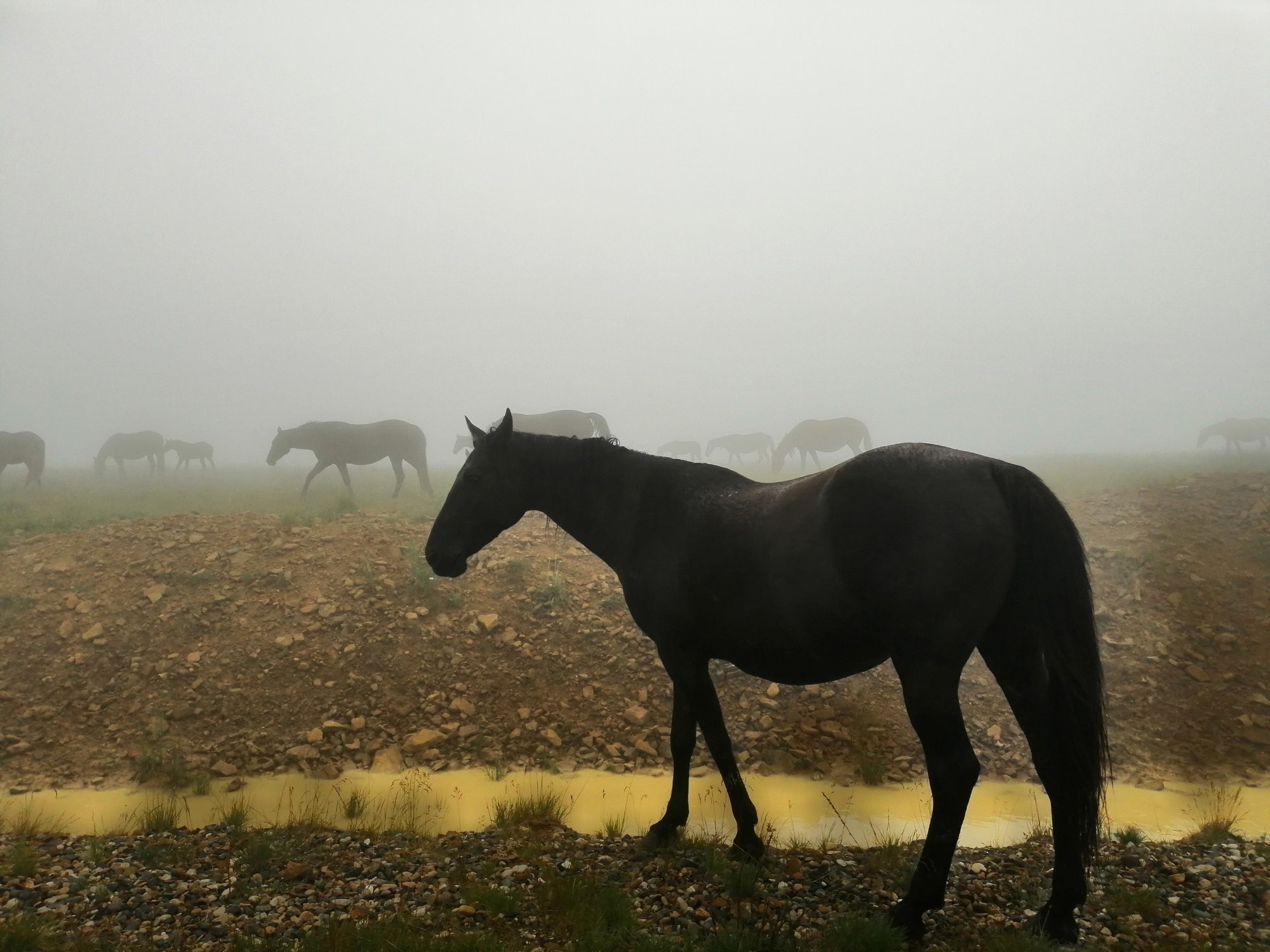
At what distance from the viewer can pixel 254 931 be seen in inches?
122

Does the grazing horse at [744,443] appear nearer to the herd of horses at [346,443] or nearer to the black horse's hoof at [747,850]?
the herd of horses at [346,443]

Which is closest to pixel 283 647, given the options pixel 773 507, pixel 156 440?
pixel 773 507

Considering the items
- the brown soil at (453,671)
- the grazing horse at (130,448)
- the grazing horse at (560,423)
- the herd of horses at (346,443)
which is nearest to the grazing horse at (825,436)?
the herd of horses at (346,443)

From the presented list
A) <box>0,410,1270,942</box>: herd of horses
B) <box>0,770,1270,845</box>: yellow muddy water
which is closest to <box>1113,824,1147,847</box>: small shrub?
<box>0,770,1270,845</box>: yellow muddy water

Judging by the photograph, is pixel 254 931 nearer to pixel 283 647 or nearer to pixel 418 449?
pixel 283 647

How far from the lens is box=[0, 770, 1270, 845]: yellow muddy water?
4.55m

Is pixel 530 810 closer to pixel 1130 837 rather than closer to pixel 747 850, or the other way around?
pixel 747 850

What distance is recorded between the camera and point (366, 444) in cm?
1245

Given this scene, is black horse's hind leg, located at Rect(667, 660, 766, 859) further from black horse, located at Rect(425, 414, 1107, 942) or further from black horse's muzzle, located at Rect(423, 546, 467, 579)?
black horse's muzzle, located at Rect(423, 546, 467, 579)

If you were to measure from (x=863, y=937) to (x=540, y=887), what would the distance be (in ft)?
5.83

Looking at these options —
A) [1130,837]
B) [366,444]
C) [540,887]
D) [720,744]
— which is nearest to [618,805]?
[540,887]

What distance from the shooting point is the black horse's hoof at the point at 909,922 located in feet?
10.0

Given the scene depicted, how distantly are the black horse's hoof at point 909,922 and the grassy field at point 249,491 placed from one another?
798 cm

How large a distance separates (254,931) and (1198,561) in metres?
10.5
